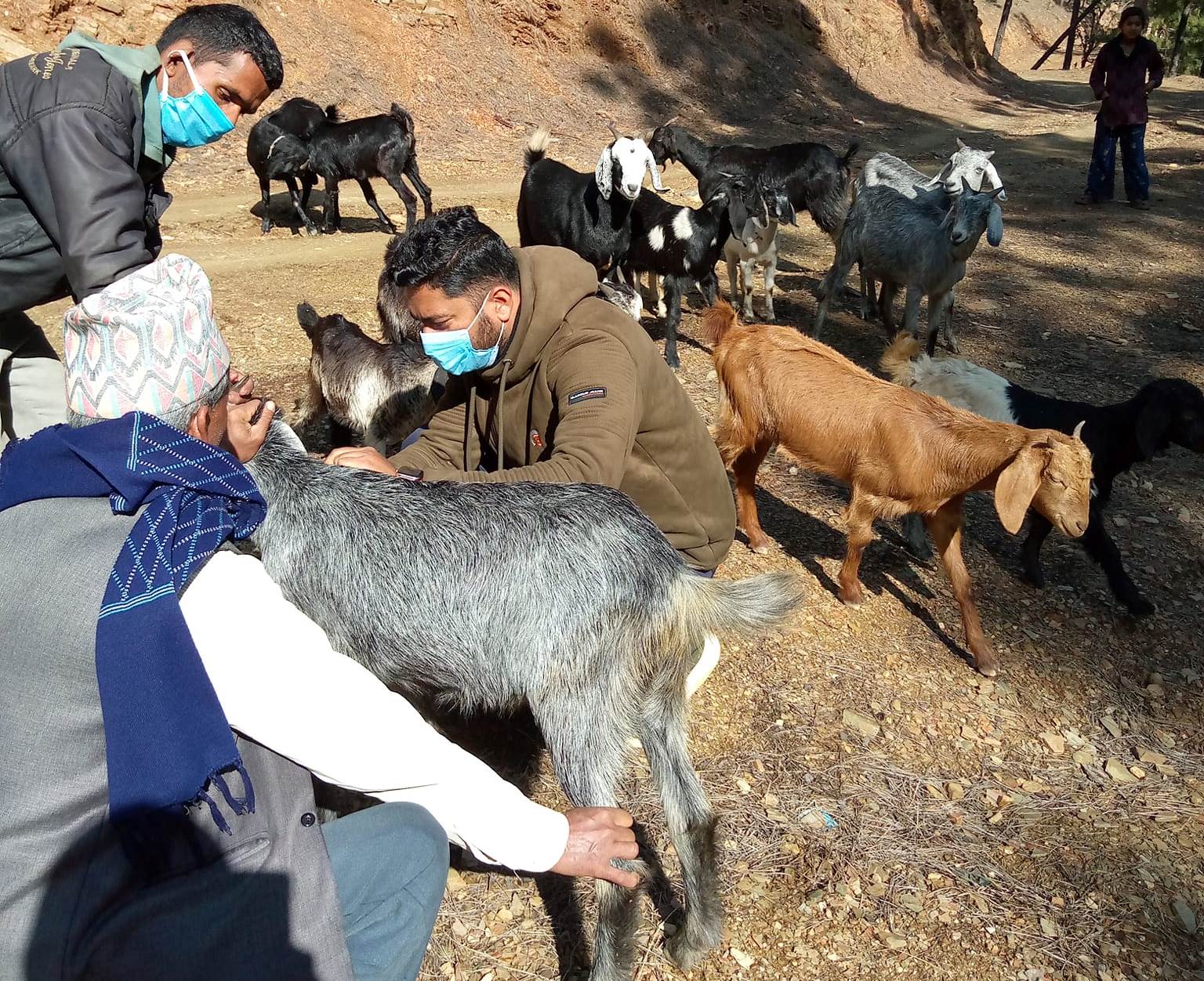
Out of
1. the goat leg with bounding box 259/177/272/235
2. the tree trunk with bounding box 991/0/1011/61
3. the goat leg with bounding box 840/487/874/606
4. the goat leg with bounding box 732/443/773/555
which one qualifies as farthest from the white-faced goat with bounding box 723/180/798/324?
the tree trunk with bounding box 991/0/1011/61

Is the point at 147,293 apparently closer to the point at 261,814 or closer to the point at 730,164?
the point at 261,814

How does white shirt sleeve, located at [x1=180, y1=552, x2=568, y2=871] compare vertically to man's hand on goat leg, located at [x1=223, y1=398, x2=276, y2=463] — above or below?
below

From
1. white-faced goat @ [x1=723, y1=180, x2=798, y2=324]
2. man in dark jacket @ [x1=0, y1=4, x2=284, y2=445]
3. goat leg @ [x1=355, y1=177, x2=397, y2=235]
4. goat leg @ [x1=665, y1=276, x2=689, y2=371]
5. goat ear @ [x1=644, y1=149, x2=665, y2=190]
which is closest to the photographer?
man in dark jacket @ [x1=0, y1=4, x2=284, y2=445]

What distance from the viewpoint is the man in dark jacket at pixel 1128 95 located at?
1124 cm

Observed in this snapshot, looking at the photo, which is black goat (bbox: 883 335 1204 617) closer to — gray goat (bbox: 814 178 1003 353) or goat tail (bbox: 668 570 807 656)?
gray goat (bbox: 814 178 1003 353)

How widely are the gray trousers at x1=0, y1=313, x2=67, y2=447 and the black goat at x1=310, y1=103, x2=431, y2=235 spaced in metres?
9.04

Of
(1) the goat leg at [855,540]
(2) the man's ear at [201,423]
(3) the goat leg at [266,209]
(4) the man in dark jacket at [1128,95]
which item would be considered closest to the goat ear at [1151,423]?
(1) the goat leg at [855,540]

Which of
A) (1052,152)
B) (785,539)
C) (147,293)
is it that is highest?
(147,293)

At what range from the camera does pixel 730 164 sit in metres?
10.7

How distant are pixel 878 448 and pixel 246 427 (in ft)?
10.2

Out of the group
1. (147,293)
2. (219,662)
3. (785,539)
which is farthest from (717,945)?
(785,539)

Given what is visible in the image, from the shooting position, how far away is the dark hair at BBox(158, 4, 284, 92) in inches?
116

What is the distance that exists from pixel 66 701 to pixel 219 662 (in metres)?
0.22

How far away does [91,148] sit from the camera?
8.47ft
